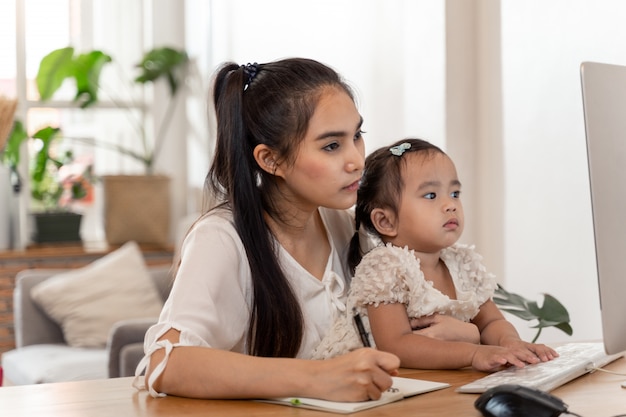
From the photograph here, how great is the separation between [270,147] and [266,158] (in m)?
0.03

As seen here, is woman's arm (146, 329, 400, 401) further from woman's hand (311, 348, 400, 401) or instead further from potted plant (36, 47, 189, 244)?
potted plant (36, 47, 189, 244)

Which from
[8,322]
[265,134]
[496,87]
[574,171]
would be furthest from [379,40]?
[8,322]

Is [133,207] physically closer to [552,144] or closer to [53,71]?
[53,71]

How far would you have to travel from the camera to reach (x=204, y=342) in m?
1.39

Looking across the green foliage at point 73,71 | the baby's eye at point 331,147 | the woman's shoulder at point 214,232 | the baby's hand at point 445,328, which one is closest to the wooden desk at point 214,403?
the baby's hand at point 445,328

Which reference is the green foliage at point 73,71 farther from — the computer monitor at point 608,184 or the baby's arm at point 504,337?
the computer monitor at point 608,184

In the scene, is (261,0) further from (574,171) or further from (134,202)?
(574,171)

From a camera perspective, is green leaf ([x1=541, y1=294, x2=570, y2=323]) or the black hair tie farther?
green leaf ([x1=541, y1=294, x2=570, y2=323])

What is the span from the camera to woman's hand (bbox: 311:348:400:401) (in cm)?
121

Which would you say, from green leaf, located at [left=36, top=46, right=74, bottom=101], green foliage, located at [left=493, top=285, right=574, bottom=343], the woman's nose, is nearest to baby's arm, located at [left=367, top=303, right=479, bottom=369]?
the woman's nose

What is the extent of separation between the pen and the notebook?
0.67ft

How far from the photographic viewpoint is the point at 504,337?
1601 millimetres

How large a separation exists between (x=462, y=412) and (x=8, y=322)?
3763 mm

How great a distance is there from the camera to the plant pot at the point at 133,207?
196 inches
